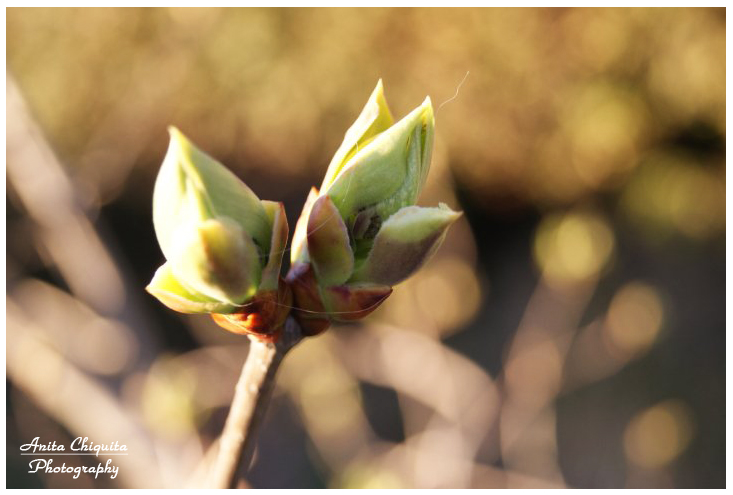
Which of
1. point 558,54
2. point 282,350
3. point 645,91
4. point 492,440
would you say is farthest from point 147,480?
point 645,91

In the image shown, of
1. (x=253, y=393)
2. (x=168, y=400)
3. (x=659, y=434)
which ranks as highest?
(x=253, y=393)

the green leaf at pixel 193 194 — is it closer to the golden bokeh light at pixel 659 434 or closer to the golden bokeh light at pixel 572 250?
the golden bokeh light at pixel 572 250

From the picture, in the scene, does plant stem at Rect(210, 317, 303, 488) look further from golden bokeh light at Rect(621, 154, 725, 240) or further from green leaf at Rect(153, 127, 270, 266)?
golden bokeh light at Rect(621, 154, 725, 240)

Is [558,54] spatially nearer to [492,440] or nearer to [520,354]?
[520,354]

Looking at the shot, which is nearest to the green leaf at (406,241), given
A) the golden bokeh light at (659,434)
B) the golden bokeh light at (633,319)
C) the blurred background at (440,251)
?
the blurred background at (440,251)

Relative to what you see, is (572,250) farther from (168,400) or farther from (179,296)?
(179,296)

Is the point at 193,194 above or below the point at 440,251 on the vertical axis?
above

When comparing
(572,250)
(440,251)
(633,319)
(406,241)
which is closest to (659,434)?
(633,319)

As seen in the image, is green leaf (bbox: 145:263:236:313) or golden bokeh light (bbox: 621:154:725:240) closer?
green leaf (bbox: 145:263:236:313)

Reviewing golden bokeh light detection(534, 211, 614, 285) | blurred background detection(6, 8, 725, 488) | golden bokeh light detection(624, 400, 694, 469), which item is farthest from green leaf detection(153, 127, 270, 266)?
golden bokeh light detection(624, 400, 694, 469)
